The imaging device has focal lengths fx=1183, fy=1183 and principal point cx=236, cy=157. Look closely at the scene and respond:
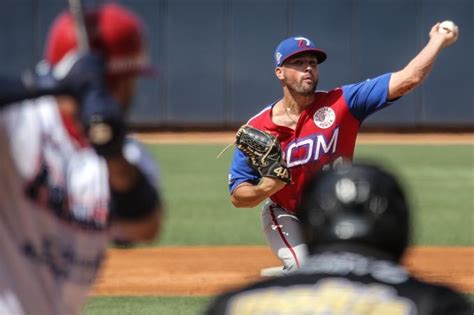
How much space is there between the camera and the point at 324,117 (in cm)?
798

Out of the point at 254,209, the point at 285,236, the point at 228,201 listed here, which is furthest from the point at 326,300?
the point at 228,201

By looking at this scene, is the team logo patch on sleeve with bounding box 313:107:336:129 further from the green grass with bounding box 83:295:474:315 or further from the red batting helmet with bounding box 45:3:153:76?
the red batting helmet with bounding box 45:3:153:76

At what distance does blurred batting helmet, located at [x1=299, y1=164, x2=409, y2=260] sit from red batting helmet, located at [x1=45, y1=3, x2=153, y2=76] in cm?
83

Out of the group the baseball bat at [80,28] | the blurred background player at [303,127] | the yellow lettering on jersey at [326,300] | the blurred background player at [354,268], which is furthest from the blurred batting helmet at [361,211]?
the blurred background player at [303,127]

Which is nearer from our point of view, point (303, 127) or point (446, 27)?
point (446, 27)

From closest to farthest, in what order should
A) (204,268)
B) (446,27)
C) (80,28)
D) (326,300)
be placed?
(326,300) → (80,28) → (446,27) → (204,268)

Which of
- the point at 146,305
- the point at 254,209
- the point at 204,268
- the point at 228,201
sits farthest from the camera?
the point at 228,201

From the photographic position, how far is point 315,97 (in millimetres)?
8219

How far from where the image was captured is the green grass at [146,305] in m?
8.66

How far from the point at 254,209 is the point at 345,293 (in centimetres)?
1498

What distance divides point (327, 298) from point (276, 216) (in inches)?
216

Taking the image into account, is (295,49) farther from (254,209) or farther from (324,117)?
(254,209)

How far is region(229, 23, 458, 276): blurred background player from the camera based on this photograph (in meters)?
A: 7.86

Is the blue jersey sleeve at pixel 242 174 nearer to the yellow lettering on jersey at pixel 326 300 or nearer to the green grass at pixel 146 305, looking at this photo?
the green grass at pixel 146 305
